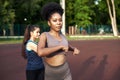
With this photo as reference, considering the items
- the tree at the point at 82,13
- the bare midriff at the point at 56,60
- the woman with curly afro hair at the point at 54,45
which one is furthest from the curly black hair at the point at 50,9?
the tree at the point at 82,13

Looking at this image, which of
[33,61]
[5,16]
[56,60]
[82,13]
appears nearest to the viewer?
[56,60]

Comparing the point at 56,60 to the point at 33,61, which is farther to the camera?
the point at 33,61

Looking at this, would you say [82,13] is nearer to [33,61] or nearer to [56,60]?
[33,61]

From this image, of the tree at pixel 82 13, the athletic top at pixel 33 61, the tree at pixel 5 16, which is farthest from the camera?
the tree at pixel 82 13

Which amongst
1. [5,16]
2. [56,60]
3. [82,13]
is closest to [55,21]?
[56,60]

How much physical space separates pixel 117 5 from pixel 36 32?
64950 millimetres

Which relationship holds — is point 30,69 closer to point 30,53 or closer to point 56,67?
point 30,53

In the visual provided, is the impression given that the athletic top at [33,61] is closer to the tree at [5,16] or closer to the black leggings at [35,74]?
the black leggings at [35,74]

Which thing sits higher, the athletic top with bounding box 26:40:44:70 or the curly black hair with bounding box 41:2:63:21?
the curly black hair with bounding box 41:2:63:21

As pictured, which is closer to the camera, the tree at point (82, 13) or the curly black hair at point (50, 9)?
the curly black hair at point (50, 9)

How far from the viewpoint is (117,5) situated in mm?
69750

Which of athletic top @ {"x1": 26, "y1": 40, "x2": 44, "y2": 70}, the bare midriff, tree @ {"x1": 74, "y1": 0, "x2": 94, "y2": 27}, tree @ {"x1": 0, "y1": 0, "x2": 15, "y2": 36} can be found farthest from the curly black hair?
tree @ {"x1": 74, "y1": 0, "x2": 94, "y2": 27}

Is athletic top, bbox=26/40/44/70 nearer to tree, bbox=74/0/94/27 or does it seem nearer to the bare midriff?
the bare midriff

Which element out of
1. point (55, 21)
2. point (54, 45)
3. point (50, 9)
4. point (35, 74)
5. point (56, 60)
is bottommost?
point (35, 74)
